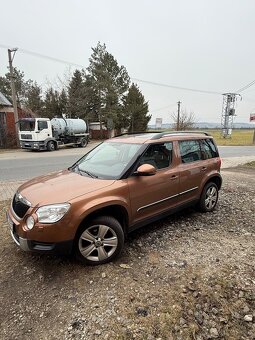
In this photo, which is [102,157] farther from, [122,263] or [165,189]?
[122,263]

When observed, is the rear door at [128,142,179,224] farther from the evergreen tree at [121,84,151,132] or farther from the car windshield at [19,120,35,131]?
the evergreen tree at [121,84,151,132]

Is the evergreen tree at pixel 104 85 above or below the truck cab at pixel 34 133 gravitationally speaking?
above

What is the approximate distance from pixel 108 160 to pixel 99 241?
1.37m

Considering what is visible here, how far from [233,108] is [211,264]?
52.4 m

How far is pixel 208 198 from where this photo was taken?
511cm

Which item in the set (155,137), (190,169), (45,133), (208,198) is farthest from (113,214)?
(45,133)

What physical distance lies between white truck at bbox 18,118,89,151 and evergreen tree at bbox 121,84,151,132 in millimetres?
20469

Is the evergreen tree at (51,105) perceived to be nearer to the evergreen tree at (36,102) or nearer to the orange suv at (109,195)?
the evergreen tree at (36,102)

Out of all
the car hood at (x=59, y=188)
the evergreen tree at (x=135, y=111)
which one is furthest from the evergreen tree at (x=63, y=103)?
the car hood at (x=59, y=188)

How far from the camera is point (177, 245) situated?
3844mm

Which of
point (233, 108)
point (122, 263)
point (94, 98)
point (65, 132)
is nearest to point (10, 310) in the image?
point (122, 263)

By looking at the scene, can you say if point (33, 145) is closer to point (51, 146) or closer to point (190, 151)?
point (51, 146)

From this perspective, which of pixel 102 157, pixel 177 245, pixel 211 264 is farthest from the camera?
pixel 102 157

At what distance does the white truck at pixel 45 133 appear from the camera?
19.0m
